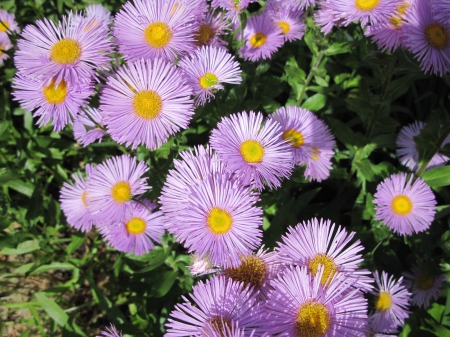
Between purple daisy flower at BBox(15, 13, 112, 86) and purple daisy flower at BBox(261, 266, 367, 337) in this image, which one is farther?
purple daisy flower at BBox(15, 13, 112, 86)

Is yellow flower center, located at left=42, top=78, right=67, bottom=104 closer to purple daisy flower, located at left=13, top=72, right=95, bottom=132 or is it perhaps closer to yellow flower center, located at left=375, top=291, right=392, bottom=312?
A: purple daisy flower, located at left=13, top=72, right=95, bottom=132

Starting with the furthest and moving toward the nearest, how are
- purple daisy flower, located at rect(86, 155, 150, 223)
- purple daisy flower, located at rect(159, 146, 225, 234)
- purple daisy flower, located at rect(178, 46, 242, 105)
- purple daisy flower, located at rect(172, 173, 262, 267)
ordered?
1. purple daisy flower, located at rect(86, 155, 150, 223)
2. purple daisy flower, located at rect(178, 46, 242, 105)
3. purple daisy flower, located at rect(159, 146, 225, 234)
4. purple daisy flower, located at rect(172, 173, 262, 267)

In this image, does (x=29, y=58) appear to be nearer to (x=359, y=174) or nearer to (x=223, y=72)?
(x=223, y=72)

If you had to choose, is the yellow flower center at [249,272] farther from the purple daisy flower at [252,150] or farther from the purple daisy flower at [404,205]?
the purple daisy flower at [404,205]

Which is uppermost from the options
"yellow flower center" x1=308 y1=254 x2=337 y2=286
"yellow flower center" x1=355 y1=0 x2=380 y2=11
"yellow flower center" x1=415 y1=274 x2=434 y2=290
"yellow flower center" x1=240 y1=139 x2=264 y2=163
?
"yellow flower center" x1=355 y1=0 x2=380 y2=11

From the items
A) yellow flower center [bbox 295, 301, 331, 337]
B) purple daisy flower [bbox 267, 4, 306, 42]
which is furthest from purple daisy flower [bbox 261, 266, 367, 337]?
purple daisy flower [bbox 267, 4, 306, 42]

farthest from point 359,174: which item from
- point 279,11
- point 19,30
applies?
point 19,30
